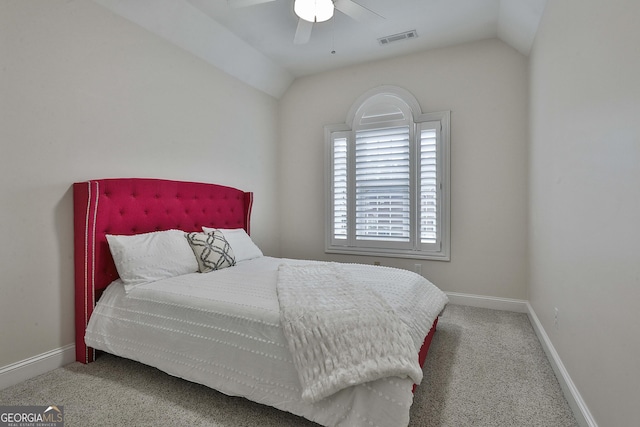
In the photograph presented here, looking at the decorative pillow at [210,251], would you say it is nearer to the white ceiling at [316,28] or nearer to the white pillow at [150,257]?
the white pillow at [150,257]

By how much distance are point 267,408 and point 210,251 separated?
1.32m

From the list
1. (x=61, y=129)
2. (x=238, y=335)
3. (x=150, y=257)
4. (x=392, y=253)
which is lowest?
(x=238, y=335)

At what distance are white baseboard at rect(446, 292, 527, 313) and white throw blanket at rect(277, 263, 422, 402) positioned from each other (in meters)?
2.13

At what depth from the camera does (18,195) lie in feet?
6.52

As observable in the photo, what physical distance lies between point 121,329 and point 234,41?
289cm

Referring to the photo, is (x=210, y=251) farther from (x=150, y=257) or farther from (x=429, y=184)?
(x=429, y=184)

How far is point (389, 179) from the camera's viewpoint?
12.4ft

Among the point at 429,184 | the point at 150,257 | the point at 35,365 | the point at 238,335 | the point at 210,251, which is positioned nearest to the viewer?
the point at 238,335

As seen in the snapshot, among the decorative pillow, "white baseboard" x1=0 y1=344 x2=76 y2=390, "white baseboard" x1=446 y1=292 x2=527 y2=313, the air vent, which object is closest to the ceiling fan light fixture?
the air vent

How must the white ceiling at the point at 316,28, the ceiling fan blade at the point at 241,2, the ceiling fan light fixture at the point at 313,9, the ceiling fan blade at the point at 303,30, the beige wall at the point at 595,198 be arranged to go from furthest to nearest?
the white ceiling at the point at 316,28 → the ceiling fan blade at the point at 303,30 → the ceiling fan light fixture at the point at 313,9 → the ceiling fan blade at the point at 241,2 → the beige wall at the point at 595,198

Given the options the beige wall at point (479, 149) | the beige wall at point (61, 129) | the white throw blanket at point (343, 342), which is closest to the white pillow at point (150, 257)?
the beige wall at point (61, 129)

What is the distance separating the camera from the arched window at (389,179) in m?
3.58

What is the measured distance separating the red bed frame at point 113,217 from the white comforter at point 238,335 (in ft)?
0.44

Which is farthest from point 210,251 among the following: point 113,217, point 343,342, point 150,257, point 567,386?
point 567,386
